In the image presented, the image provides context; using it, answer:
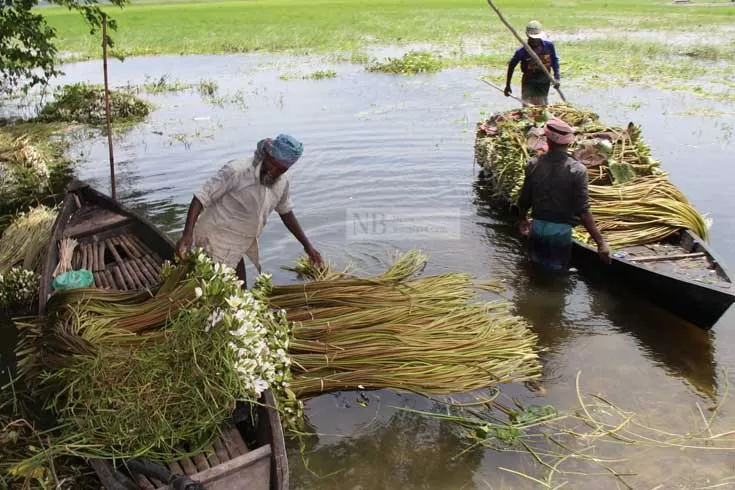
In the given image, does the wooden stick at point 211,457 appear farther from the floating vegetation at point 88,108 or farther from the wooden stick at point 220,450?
the floating vegetation at point 88,108

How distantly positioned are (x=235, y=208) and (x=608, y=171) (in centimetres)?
470

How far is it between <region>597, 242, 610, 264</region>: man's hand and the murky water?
0.65 m

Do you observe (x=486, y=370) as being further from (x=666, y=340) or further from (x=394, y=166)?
(x=394, y=166)

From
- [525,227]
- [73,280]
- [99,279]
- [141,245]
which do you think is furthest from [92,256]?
[525,227]

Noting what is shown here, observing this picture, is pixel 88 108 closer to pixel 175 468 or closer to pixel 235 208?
pixel 235 208

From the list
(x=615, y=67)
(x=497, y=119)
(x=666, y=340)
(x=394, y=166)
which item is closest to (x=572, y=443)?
(x=666, y=340)

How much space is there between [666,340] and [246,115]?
11.3 m

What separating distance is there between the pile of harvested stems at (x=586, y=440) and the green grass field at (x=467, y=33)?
1400 centimetres

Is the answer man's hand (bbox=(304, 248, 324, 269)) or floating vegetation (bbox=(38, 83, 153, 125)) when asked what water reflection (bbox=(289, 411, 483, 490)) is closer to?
man's hand (bbox=(304, 248, 324, 269))

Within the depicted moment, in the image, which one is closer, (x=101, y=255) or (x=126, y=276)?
(x=126, y=276)

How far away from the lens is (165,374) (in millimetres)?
3213

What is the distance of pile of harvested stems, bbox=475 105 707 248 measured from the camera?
6.23m

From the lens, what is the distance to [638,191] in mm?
6582

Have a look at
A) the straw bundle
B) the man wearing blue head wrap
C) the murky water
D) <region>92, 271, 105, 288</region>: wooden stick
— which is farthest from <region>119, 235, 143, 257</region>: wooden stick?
the man wearing blue head wrap
